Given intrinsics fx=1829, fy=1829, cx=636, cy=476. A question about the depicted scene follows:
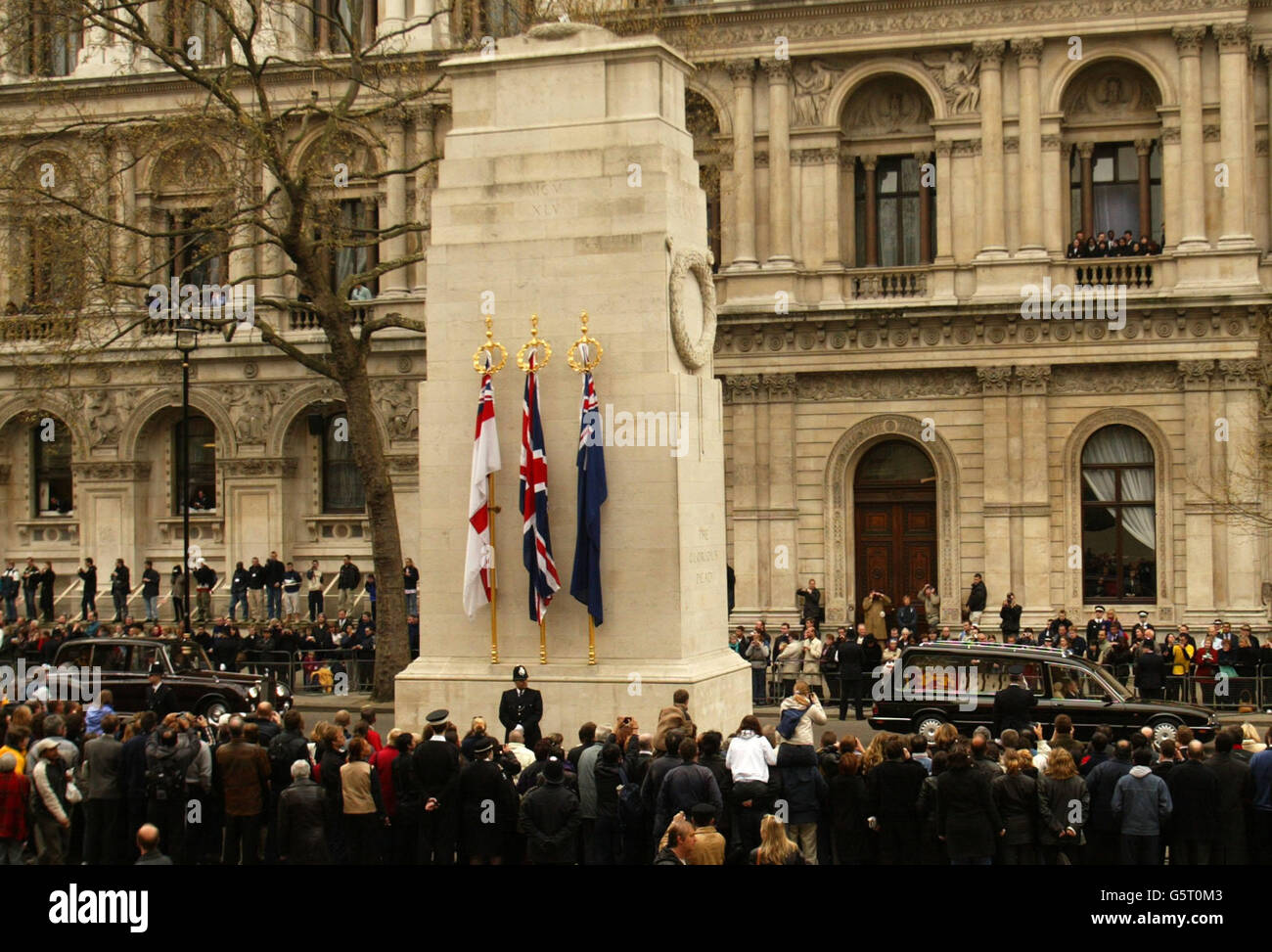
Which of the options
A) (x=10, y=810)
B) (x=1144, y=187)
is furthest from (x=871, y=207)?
(x=10, y=810)

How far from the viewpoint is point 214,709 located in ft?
92.4

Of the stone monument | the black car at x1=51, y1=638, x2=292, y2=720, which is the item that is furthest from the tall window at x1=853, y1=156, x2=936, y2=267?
the stone monument

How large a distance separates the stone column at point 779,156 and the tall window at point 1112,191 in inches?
276

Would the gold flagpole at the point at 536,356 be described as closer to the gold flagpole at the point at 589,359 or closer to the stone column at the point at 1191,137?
the gold flagpole at the point at 589,359

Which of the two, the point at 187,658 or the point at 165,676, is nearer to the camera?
the point at 165,676

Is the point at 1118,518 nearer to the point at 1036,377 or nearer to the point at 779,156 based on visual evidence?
the point at 1036,377

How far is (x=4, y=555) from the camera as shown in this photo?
5159cm

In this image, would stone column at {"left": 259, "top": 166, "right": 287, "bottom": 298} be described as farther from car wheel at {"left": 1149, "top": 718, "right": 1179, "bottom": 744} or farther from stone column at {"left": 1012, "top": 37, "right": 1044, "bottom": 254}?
car wheel at {"left": 1149, "top": 718, "right": 1179, "bottom": 744}

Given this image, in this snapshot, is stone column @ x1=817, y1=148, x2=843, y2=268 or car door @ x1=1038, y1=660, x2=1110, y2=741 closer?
car door @ x1=1038, y1=660, x2=1110, y2=741

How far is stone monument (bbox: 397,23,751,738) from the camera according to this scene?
2286 cm

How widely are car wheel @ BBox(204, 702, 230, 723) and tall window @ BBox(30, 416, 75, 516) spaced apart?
2441cm

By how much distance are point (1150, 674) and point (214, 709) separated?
52.0ft

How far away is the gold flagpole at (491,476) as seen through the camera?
23359 millimetres
